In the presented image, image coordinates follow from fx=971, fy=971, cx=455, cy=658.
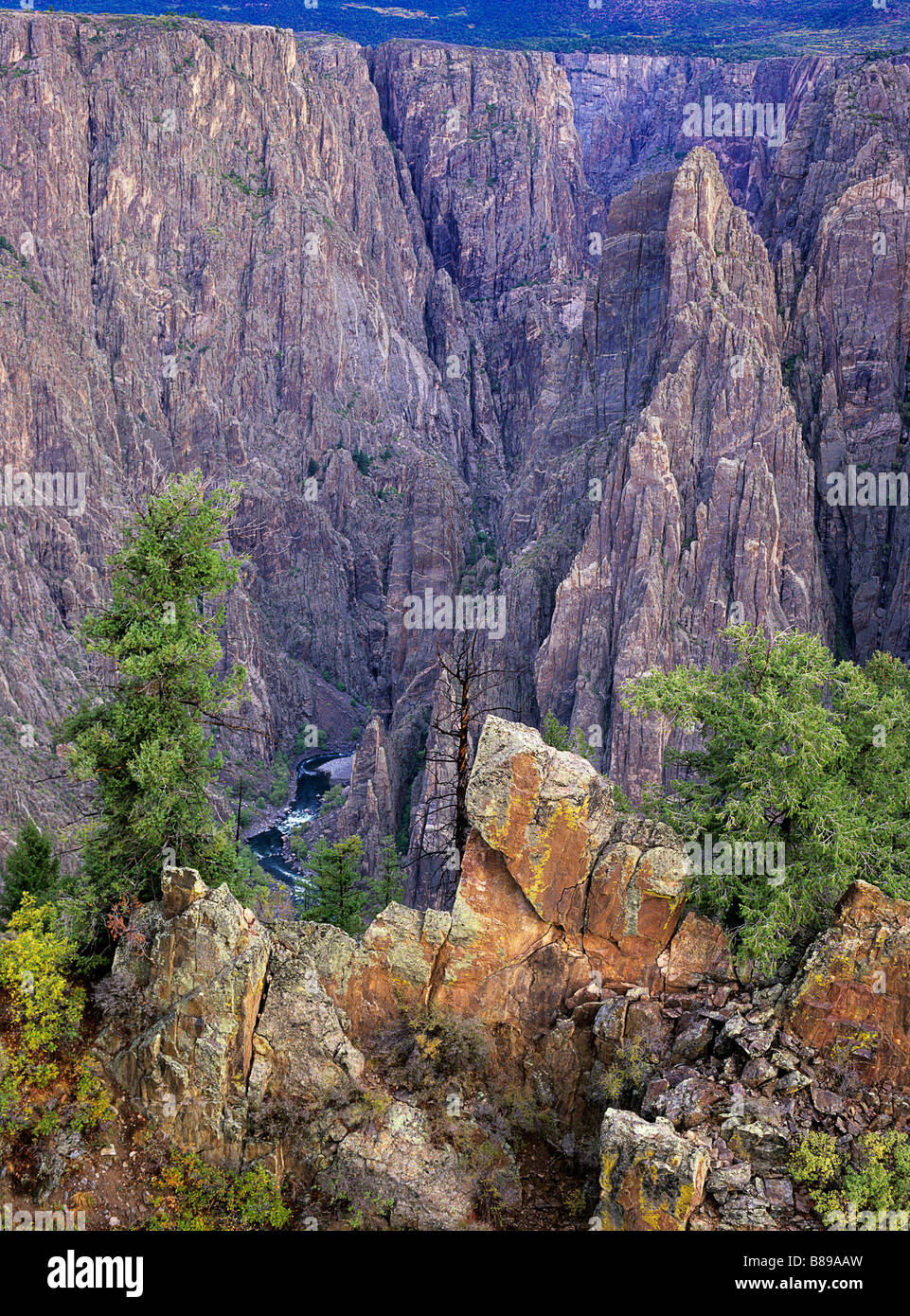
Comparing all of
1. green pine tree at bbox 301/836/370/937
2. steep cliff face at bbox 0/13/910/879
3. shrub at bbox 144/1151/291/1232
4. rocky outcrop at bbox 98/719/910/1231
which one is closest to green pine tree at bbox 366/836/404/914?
green pine tree at bbox 301/836/370/937

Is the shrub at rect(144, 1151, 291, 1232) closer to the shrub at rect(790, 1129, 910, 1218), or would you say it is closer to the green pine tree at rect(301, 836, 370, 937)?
the shrub at rect(790, 1129, 910, 1218)

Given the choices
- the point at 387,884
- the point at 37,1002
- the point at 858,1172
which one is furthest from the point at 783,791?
the point at 387,884

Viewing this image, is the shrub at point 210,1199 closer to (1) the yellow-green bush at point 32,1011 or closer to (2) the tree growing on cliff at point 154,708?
(1) the yellow-green bush at point 32,1011

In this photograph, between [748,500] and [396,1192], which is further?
[748,500]

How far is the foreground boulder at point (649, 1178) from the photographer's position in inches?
508

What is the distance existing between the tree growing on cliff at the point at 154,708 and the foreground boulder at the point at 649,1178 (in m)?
9.77

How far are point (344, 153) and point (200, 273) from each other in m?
47.6

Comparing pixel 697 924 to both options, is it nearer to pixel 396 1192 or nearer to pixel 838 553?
pixel 396 1192

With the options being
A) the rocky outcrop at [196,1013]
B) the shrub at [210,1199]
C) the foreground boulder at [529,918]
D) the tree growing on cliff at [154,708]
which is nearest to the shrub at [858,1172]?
the foreground boulder at [529,918]

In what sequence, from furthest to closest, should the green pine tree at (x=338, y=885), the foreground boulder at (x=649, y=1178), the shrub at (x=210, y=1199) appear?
the green pine tree at (x=338, y=885), the shrub at (x=210, y=1199), the foreground boulder at (x=649, y=1178)

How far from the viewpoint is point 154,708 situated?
18609 millimetres

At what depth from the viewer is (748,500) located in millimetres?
86375

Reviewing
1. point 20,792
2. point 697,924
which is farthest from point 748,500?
point 20,792

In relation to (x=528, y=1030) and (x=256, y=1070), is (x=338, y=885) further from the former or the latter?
(x=256, y=1070)
